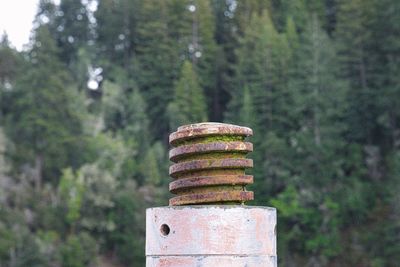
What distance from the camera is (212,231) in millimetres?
4039

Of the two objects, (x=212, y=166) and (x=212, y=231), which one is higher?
(x=212, y=166)

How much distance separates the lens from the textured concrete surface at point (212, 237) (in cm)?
403

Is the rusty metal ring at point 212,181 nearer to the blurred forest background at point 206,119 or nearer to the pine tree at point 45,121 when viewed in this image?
the blurred forest background at point 206,119

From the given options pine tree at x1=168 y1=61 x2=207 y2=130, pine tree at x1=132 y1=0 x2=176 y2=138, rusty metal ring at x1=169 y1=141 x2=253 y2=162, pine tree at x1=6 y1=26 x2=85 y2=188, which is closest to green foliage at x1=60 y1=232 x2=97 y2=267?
pine tree at x1=6 y1=26 x2=85 y2=188

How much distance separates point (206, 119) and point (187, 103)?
138cm

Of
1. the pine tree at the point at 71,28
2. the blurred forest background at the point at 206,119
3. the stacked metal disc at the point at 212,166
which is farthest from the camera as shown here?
the pine tree at the point at 71,28

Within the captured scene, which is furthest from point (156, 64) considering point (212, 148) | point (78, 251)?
point (212, 148)

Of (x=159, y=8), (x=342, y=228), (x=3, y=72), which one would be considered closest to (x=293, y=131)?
(x=342, y=228)

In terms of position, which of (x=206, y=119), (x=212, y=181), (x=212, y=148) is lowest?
(x=212, y=181)

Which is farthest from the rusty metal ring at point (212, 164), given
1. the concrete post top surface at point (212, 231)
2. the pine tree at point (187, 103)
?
the pine tree at point (187, 103)

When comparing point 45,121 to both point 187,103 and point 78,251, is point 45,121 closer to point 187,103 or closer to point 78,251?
point 187,103

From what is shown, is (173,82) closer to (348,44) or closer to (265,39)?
(265,39)

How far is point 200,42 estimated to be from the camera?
4894cm

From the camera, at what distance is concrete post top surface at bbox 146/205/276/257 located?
4.04m
